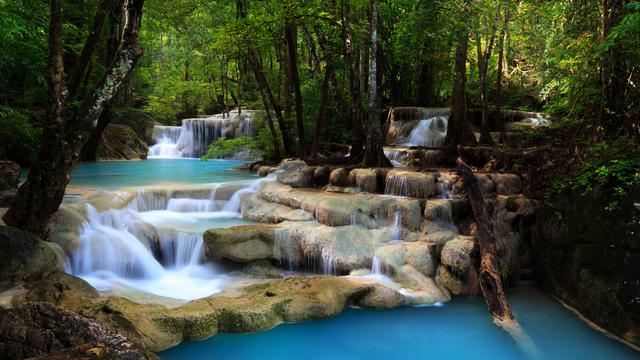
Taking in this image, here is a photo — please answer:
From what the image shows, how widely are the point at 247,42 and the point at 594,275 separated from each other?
10286mm

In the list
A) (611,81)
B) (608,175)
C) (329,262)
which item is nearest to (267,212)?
(329,262)

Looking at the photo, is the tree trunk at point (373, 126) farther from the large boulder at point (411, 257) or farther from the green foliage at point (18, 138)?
the green foliage at point (18, 138)

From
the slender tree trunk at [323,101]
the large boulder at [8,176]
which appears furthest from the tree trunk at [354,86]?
the large boulder at [8,176]

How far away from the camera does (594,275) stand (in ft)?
20.0

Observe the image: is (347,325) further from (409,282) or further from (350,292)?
(409,282)

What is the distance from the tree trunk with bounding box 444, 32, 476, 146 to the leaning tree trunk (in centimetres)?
803

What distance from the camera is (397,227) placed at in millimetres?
8266

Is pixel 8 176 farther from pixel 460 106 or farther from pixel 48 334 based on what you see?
pixel 460 106

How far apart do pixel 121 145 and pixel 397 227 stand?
59.4 ft

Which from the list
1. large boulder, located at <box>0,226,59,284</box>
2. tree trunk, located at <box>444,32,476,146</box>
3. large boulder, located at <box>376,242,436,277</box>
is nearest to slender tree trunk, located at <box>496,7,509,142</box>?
tree trunk, located at <box>444,32,476,146</box>

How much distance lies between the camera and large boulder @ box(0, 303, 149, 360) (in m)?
3.52

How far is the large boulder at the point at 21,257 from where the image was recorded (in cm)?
604

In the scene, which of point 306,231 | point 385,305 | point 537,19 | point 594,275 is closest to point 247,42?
point 306,231

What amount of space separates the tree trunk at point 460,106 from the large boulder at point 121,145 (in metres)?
15.8
